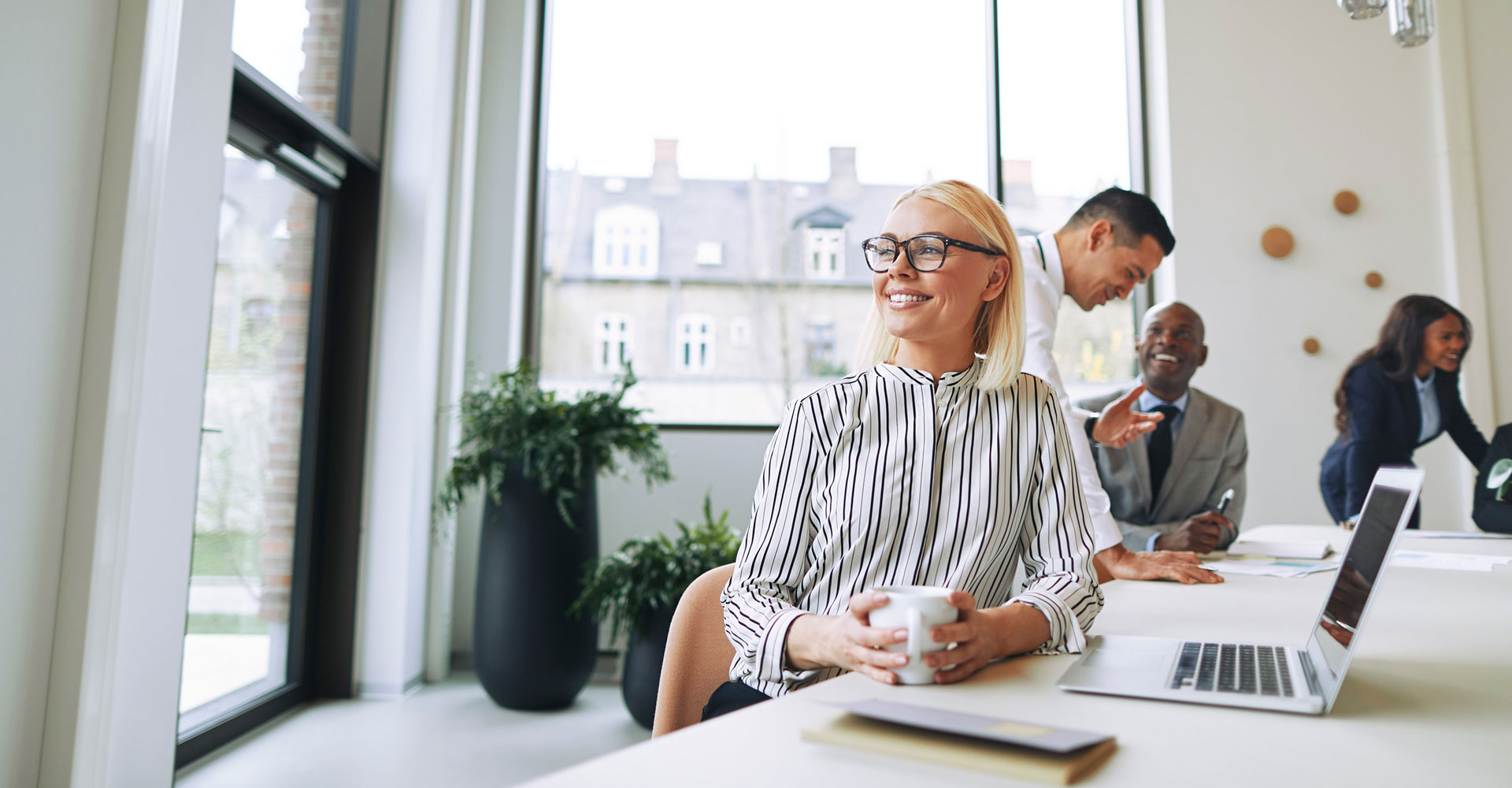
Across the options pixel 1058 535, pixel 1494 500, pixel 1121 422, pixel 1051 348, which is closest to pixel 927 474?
pixel 1058 535

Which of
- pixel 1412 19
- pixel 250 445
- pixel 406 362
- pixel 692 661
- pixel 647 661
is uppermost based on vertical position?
pixel 1412 19

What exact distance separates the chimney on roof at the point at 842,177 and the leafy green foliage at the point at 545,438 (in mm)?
1576

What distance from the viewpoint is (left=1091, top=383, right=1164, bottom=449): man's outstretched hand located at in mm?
1898

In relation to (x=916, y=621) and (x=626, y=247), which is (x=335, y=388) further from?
(x=916, y=621)

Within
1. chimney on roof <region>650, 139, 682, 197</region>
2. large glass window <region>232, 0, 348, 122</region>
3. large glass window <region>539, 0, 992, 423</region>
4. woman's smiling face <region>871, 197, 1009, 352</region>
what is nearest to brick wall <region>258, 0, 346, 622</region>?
large glass window <region>232, 0, 348, 122</region>

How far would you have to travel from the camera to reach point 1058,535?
1.13 m

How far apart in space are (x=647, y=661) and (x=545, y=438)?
0.87m

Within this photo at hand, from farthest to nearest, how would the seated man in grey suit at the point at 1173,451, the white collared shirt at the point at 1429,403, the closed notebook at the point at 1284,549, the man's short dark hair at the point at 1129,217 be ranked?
the white collared shirt at the point at 1429,403, the seated man in grey suit at the point at 1173,451, the man's short dark hair at the point at 1129,217, the closed notebook at the point at 1284,549

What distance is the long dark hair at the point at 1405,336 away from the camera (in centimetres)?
314

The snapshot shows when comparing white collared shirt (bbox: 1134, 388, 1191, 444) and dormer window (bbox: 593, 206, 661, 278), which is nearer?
white collared shirt (bbox: 1134, 388, 1191, 444)

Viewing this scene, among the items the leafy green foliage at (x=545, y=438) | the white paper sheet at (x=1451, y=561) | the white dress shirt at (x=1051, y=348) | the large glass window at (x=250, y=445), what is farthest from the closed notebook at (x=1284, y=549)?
the large glass window at (x=250, y=445)

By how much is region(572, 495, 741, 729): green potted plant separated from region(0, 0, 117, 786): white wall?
5.37ft

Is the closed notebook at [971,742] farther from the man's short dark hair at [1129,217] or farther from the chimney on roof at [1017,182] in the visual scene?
the chimney on roof at [1017,182]

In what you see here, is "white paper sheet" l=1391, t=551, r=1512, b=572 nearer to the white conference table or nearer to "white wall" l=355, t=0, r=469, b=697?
the white conference table
